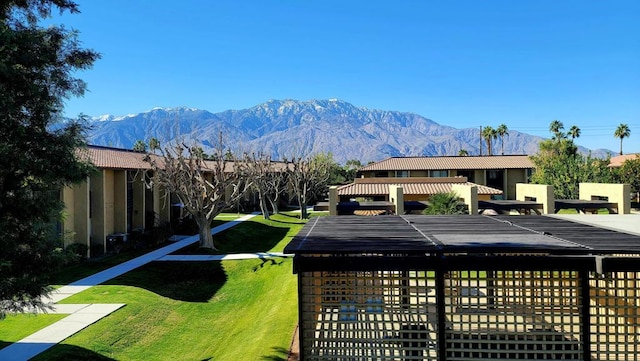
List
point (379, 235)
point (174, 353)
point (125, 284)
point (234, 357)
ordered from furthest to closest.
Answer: point (125, 284) < point (174, 353) < point (234, 357) < point (379, 235)

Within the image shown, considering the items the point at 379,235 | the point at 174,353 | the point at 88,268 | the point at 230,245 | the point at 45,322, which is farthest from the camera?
the point at 230,245

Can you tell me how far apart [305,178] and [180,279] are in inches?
1077

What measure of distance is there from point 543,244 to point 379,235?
340 centimetres

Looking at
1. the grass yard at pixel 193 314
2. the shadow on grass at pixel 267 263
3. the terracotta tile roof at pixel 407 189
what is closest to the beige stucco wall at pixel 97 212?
the grass yard at pixel 193 314

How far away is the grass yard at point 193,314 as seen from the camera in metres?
12.4

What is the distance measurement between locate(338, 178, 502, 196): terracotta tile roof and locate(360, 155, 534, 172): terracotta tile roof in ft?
64.9

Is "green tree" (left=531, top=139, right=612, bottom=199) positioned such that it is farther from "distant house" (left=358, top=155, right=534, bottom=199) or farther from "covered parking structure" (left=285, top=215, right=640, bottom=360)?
"covered parking structure" (left=285, top=215, right=640, bottom=360)

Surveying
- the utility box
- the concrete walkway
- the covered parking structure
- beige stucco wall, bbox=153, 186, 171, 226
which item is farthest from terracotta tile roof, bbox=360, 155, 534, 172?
the covered parking structure

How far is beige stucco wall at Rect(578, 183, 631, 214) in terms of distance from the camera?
81.8ft

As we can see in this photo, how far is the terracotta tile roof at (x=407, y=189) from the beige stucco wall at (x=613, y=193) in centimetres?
542

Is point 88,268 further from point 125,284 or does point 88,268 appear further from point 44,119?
point 44,119

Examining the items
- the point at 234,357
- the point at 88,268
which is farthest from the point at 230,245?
the point at 234,357

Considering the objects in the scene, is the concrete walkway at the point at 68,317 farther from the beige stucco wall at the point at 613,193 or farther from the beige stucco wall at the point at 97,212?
the beige stucco wall at the point at 613,193

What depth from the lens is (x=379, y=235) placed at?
32.7 feet
